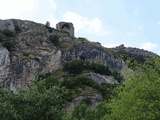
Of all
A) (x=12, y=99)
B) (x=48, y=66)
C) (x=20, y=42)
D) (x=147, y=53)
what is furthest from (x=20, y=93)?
(x=147, y=53)

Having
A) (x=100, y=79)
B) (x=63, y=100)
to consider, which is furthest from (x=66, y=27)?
(x=63, y=100)

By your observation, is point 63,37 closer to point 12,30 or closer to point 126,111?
point 12,30

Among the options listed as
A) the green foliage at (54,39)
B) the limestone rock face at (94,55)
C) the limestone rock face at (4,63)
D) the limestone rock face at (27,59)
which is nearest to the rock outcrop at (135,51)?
the limestone rock face at (94,55)

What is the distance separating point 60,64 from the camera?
111062 mm

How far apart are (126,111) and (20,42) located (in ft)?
280

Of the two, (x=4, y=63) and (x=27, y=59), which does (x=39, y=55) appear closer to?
(x=27, y=59)

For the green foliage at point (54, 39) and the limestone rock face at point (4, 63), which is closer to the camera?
the limestone rock face at point (4, 63)

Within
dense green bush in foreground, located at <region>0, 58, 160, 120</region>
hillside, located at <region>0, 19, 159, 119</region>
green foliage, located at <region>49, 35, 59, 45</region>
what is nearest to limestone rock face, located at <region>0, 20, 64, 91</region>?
hillside, located at <region>0, 19, 159, 119</region>

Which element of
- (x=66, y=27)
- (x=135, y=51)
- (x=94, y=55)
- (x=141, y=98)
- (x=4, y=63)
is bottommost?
(x=4, y=63)

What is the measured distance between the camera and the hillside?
311 feet

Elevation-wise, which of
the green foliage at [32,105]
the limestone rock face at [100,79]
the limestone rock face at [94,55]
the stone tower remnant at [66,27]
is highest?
the stone tower remnant at [66,27]

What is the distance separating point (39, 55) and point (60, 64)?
6801mm

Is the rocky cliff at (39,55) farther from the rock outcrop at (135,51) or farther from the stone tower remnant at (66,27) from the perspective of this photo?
the rock outcrop at (135,51)

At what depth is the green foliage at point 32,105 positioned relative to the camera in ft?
91.4
